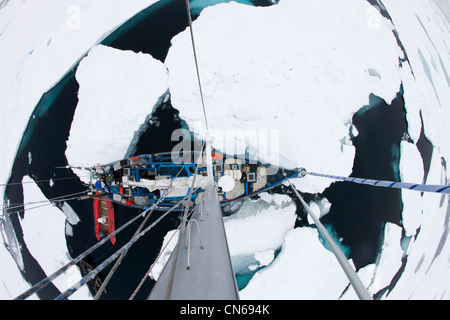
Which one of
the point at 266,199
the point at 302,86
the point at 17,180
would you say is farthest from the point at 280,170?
the point at 17,180

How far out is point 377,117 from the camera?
4.00 meters

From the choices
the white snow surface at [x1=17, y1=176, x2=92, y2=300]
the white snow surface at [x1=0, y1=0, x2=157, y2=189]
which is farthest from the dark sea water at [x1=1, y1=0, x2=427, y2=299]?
the white snow surface at [x1=0, y1=0, x2=157, y2=189]

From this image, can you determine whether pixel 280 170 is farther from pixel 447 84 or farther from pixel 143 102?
pixel 447 84

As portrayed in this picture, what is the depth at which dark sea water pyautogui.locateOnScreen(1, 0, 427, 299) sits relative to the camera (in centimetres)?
392

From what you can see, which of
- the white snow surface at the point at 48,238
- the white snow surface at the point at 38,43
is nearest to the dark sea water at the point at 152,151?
the white snow surface at the point at 48,238

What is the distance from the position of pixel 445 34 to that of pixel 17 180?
1033 cm

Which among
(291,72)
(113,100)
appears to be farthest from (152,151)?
(291,72)

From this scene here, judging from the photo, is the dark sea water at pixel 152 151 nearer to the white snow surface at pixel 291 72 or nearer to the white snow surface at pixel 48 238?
the white snow surface at pixel 48 238

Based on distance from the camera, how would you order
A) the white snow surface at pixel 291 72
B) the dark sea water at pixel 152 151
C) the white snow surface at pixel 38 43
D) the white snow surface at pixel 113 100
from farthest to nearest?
the white snow surface at pixel 38 43, the white snow surface at pixel 113 100, the white snow surface at pixel 291 72, the dark sea water at pixel 152 151

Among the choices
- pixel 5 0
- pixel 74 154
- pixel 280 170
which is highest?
pixel 5 0

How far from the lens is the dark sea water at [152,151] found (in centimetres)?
392

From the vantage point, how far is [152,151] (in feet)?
14.3

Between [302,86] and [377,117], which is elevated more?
[302,86]
